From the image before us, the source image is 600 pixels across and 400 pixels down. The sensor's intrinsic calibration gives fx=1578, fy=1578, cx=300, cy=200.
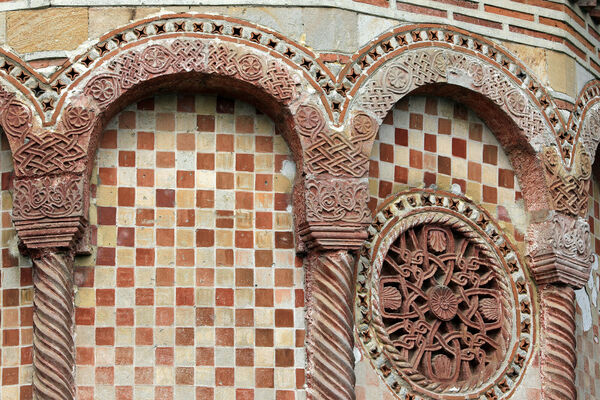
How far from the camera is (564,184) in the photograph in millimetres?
14406

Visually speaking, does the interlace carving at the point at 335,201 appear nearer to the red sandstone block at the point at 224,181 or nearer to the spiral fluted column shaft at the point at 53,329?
the red sandstone block at the point at 224,181

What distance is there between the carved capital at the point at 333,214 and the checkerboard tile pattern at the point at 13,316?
237 cm

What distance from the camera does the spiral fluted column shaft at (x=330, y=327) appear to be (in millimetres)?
13000

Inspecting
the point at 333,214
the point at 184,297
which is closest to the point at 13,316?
the point at 184,297

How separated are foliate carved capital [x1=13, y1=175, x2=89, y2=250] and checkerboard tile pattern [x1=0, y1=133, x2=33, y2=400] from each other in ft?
1.18

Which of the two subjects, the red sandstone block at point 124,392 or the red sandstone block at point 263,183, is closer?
the red sandstone block at point 124,392

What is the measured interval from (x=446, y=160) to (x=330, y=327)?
7.02 ft

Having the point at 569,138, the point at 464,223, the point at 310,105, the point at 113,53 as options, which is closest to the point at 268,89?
the point at 310,105

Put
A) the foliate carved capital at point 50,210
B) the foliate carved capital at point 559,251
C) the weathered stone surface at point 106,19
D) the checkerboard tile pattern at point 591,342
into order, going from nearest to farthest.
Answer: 1. the foliate carved capital at point 50,210
2. the weathered stone surface at point 106,19
3. the foliate carved capital at point 559,251
4. the checkerboard tile pattern at point 591,342

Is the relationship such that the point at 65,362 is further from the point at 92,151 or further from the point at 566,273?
the point at 566,273

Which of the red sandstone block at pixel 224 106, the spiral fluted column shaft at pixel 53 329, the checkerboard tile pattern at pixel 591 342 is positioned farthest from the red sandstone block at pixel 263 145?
the checkerboard tile pattern at pixel 591 342

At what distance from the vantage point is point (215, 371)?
13062 mm

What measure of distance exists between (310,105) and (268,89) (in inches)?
15.2

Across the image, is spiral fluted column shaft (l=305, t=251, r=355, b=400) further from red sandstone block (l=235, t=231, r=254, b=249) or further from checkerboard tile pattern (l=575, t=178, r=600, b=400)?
checkerboard tile pattern (l=575, t=178, r=600, b=400)
